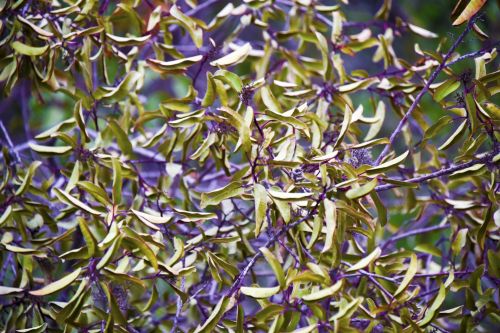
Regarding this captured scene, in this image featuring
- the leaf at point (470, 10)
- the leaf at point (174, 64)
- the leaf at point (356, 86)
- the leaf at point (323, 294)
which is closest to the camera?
the leaf at point (323, 294)

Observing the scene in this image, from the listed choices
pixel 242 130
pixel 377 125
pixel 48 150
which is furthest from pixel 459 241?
pixel 48 150

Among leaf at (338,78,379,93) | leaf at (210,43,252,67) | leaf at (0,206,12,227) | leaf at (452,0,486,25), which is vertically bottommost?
leaf at (0,206,12,227)

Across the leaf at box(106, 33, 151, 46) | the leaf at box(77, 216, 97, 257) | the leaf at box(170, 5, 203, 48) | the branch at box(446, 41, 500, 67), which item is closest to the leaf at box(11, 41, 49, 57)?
the leaf at box(106, 33, 151, 46)

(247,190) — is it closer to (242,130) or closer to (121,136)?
(242,130)

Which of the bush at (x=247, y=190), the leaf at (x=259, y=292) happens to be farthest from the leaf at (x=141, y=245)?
the leaf at (x=259, y=292)

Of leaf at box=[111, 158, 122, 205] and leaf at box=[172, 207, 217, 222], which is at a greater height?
leaf at box=[111, 158, 122, 205]

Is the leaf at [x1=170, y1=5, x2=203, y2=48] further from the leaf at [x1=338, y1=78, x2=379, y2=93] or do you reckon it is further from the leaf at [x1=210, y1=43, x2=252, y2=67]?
the leaf at [x1=338, y1=78, x2=379, y2=93]

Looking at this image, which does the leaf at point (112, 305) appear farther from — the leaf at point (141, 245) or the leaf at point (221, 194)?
the leaf at point (221, 194)

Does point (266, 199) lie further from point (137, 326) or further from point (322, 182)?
point (137, 326)
